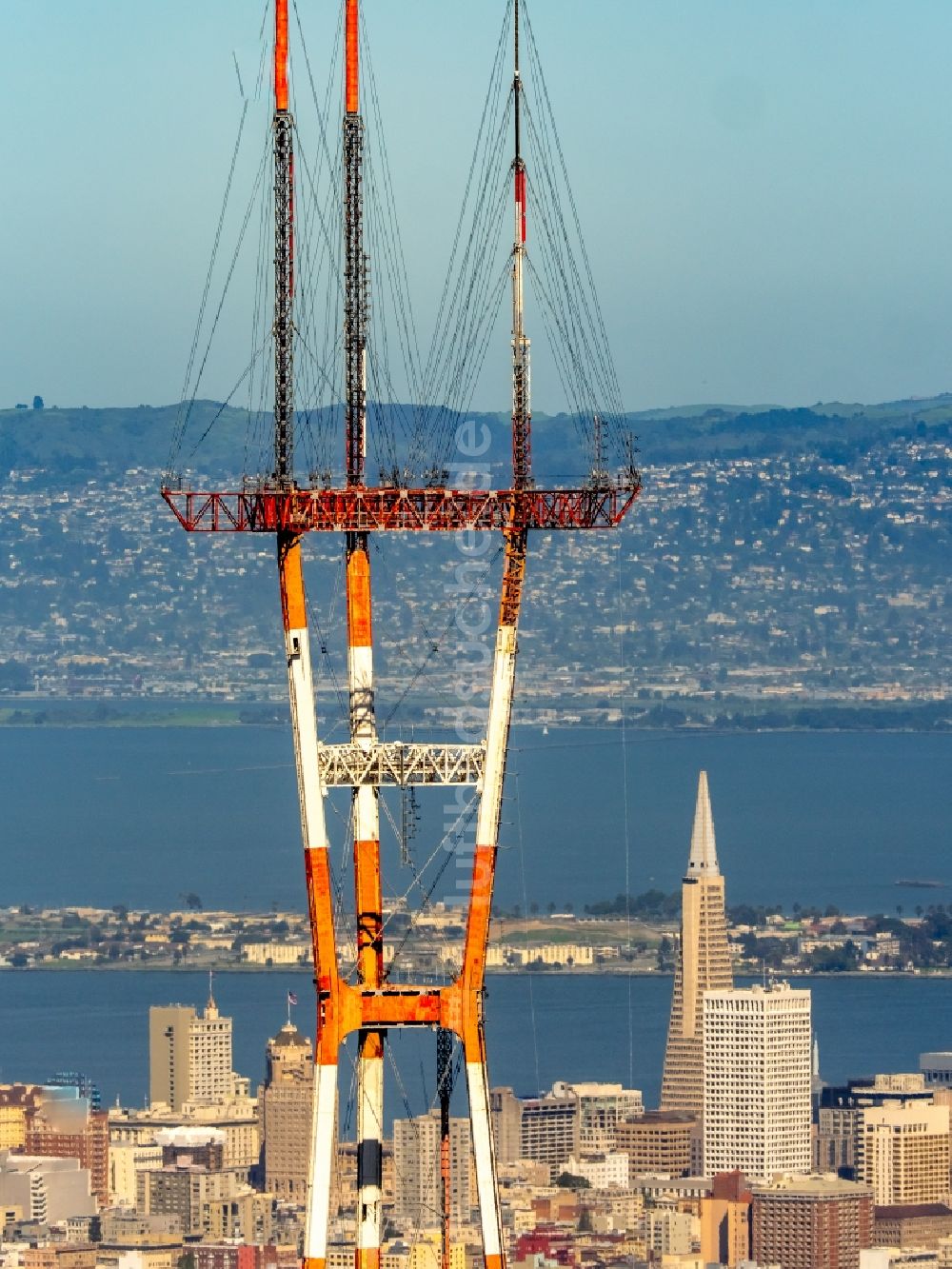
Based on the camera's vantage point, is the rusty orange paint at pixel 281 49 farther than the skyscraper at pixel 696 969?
No

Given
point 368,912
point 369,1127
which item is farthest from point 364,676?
point 369,1127

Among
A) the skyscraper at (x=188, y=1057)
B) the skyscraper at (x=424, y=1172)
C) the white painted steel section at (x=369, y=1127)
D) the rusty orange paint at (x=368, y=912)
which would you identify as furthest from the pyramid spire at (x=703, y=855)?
the rusty orange paint at (x=368, y=912)

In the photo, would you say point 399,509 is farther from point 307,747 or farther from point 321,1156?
point 321,1156

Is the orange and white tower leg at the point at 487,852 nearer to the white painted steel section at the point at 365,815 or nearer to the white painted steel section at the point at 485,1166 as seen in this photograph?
the white painted steel section at the point at 485,1166

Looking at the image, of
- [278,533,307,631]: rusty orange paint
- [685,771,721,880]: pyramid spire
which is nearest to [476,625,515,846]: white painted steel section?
[278,533,307,631]: rusty orange paint

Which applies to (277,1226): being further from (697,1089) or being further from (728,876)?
(728,876)

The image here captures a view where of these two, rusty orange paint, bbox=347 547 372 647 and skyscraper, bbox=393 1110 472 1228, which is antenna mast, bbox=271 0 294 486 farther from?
skyscraper, bbox=393 1110 472 1228

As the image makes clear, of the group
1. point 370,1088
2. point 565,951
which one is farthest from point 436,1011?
point 565,951
